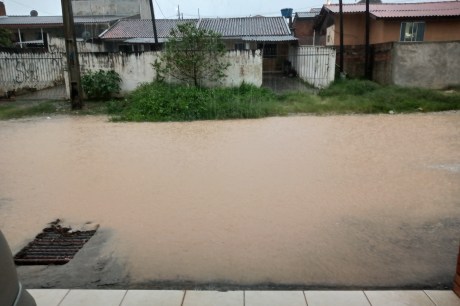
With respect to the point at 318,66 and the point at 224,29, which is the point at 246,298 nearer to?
the point at 318,66

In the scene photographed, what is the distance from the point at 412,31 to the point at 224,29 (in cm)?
968

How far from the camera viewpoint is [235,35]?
2006 cm

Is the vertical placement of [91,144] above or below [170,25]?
below

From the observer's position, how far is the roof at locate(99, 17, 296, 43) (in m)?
19.9

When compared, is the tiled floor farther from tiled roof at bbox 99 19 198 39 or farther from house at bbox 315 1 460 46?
tiled roof at bbox 99 19 198 39

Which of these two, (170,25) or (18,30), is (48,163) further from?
(18,30)

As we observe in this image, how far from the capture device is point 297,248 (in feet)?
11.2

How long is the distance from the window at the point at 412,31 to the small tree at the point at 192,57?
340 inches

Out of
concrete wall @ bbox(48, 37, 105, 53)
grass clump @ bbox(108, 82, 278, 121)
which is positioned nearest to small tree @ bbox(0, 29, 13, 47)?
concrete wall @ bbox(48, 37, 105, 53)

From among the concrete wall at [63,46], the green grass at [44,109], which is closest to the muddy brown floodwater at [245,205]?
the green grass at [44,109]

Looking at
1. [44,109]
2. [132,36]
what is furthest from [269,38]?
[44,109]

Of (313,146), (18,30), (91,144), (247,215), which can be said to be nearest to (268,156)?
(313,146)

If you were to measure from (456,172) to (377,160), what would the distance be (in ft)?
3.80

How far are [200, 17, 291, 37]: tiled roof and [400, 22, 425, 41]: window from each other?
18.8ft
